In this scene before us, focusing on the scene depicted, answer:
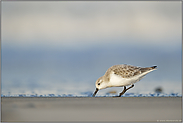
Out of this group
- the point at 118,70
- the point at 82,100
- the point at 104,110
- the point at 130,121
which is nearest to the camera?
the point at 130,121

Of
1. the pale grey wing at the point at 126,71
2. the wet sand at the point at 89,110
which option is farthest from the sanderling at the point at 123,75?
the wet sand at the point at 89,110

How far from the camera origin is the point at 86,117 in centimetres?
442

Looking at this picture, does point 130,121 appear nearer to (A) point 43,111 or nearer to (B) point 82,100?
(B) point 82,100

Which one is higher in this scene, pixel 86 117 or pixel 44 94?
pixel 86 117

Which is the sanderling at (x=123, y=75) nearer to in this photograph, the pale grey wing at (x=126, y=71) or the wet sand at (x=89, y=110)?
the pale grey wing at (x=126, y=71)

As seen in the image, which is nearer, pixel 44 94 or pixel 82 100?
pixel 82 100

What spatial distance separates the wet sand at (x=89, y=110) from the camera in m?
4.41

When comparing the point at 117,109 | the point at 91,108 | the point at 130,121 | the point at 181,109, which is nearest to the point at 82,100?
the point at 91,108

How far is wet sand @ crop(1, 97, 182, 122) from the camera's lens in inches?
174

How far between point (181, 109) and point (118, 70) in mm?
2515

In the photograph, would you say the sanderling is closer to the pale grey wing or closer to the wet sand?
the pale grey wing

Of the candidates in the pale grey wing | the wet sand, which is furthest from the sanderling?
the wet sand

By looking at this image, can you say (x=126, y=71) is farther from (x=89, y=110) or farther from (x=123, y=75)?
(x=89, y=110)

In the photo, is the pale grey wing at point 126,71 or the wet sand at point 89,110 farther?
the pale grey wing at point 126,71
